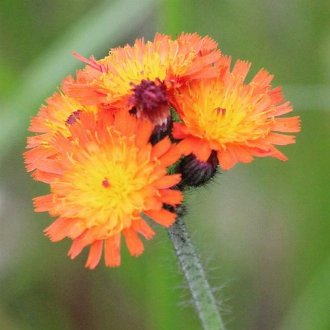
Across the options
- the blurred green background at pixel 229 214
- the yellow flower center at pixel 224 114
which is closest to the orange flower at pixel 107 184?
the yellow flower center at pixel 224 114

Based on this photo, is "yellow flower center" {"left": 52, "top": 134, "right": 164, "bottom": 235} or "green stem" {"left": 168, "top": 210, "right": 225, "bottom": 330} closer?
"yellow flower center" {"left": 52, "top": 134, "right": 164, "bottom": 235}

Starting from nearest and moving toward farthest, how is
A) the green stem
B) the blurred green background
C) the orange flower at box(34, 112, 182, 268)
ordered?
the orange flower at box(34, 112, 182, 268) → the green stem → the blurred green background

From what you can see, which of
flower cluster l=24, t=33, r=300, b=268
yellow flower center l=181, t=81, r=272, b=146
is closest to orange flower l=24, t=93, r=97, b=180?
flower cluster l=24, t=33, r=300, b=268

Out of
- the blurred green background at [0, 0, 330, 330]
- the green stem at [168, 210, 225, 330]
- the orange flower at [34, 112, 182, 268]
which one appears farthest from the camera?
the blurred green background at [0, 0, 330, 330]

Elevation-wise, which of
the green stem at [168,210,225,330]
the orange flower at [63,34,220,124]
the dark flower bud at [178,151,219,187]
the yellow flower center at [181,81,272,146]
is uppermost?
the orange flower at [63,34,220,124]

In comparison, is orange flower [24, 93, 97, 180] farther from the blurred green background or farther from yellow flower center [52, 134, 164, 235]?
the blurred green background

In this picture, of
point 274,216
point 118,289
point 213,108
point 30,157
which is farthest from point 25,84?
point 274,216

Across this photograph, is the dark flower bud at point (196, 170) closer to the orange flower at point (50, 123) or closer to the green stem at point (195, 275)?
the green stem at point (195, 275)
